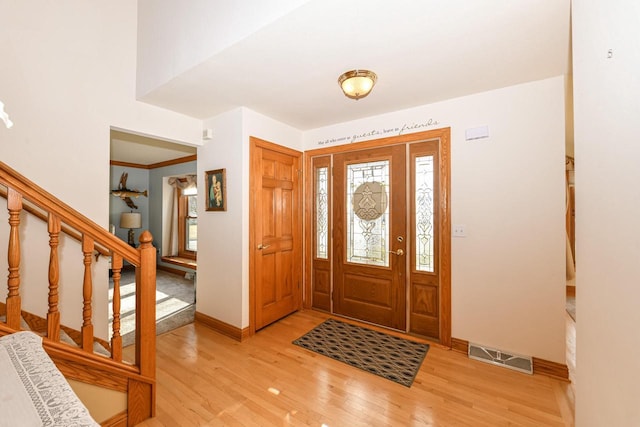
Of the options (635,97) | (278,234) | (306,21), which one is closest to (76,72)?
(306,21)

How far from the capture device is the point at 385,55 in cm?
195

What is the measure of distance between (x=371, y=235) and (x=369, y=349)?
1.22m

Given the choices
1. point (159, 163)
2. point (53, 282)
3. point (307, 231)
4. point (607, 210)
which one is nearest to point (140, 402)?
point (53, 282)

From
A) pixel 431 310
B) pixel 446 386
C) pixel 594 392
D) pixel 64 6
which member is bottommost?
pixel 446 386

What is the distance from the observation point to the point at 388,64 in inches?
81.4

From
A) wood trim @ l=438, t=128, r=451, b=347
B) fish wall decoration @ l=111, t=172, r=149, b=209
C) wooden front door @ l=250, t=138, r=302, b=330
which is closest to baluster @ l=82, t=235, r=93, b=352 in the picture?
wooden front door @ l=250, t=138, r=302, b=330

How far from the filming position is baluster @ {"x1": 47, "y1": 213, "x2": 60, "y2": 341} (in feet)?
4.57

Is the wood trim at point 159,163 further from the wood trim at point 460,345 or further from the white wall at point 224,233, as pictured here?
the wood trim at point 460,345

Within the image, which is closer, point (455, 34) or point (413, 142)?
point (455, 34)

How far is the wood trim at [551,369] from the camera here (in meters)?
2.18

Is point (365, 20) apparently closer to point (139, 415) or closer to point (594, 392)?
point (594, 392)

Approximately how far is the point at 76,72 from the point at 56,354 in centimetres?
224

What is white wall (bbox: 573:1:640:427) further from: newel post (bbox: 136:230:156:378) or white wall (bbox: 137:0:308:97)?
newel post (bbox: 136:230:156:378)

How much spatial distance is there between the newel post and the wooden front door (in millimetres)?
1257
